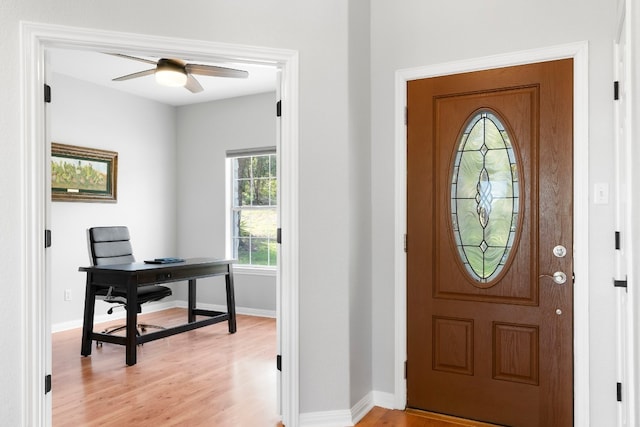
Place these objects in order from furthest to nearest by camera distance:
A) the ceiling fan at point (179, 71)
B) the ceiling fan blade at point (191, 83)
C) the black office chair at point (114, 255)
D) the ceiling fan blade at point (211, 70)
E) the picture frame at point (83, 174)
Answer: the picture frame at point (83, 174) → the black office chair at point (114, 255) → the ceiling fan blade at point (191, 83) → the ceiling fan blade at point (211, 70) → the ceiling fan at point (179, 71)

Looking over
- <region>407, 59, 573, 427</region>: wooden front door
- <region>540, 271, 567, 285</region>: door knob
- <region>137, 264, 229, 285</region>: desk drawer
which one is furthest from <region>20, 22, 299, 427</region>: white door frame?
<region>540, 271, 567, 285</region>: door knob

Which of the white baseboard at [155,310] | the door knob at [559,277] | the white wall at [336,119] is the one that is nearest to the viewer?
the white wall at [336,119]

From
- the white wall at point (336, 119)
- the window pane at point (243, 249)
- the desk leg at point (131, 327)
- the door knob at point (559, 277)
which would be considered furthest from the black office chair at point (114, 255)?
the door knob at point (559, 277)

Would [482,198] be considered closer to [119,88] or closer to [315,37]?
[315,37]

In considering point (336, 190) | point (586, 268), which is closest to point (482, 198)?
point (586, 268)

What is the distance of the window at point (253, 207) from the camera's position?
5930 millimetres

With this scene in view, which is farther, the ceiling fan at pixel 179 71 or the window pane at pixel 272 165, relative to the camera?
the window pane at pixel 272 165

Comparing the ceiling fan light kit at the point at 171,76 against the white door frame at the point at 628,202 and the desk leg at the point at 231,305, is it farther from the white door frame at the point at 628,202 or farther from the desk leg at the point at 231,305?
the white door frame at the point at 628,202

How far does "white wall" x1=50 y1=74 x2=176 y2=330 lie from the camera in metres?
5.08

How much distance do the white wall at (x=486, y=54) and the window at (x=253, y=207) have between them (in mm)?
2967

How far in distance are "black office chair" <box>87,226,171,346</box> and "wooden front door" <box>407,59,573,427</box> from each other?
2.73 meters

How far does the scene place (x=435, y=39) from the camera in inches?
114

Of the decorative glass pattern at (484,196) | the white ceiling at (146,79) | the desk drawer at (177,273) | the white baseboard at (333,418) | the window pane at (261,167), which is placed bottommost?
the white baseboard at (333,418)

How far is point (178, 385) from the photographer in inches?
136
